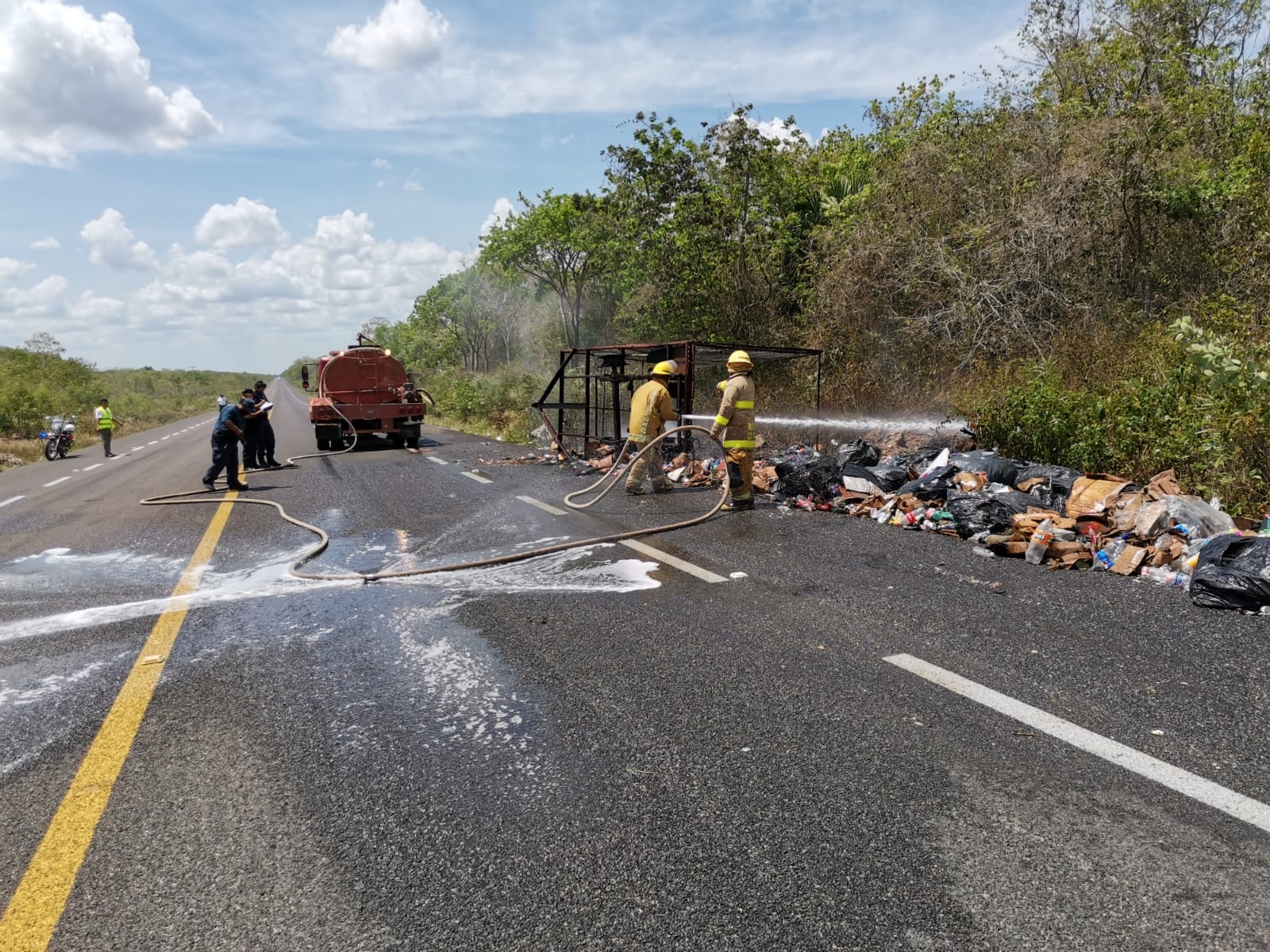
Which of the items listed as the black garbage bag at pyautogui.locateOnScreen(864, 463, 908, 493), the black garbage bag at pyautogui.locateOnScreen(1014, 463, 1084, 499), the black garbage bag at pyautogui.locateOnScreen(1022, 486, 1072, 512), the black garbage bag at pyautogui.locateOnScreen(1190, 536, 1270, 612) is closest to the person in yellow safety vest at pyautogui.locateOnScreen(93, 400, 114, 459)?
the black garbage bag at pyautogui.locateOnScreen(864, 463, 908, 493)

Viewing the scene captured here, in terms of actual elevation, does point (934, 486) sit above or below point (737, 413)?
below

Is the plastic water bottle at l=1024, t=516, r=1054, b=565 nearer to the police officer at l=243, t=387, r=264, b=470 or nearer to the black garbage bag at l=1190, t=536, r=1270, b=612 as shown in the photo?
the black garbage bag at l=1190, t=536, r=1270, b=612

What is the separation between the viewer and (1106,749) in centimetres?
318

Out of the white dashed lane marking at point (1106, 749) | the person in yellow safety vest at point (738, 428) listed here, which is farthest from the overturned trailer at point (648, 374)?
the white dashed lane marking at point (1106, 749)

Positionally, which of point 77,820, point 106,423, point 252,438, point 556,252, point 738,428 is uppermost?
point 556,252

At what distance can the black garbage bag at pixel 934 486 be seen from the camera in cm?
828

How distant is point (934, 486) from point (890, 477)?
32.1 inches

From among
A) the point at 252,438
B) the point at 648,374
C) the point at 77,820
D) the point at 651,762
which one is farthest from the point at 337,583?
the point at 252,438

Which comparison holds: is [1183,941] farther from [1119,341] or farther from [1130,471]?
[1119,341]

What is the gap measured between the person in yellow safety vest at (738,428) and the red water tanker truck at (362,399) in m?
10.3

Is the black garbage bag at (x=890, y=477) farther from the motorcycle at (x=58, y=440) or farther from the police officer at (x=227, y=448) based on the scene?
the motorcycle at (x=58, y=440)

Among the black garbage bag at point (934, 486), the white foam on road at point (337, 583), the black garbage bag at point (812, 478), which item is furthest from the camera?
the black garbage bag at point (812, 478)

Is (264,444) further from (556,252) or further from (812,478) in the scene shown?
(556,252)

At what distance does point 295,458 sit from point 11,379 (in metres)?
28.0
